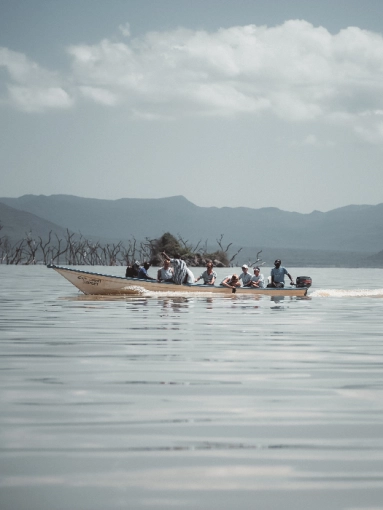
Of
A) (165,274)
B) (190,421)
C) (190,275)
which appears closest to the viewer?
(190,421)

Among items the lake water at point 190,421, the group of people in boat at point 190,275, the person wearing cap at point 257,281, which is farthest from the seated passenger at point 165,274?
the lake water at point 190,421

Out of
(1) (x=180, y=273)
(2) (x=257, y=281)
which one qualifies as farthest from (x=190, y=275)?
(2) (x=257, y=281)

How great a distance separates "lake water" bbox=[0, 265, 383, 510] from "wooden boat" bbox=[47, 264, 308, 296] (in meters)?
14.7

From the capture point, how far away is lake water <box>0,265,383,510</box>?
5508 mm

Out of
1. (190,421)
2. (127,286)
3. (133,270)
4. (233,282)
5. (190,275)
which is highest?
(133,270)

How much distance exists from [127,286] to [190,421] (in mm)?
24173

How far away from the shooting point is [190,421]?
7.66 metres

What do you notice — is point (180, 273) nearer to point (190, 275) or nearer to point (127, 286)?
point (190, 275)

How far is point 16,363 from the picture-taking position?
11742 millimetres

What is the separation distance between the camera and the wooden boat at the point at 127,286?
31.2 m

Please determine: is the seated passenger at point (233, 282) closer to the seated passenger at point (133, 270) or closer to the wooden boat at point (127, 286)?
the wooden boat at point (127, 286)

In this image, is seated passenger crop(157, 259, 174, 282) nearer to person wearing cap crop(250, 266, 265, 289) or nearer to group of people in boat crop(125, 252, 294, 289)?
group of people in boat crop(125, 252, 294, 289)

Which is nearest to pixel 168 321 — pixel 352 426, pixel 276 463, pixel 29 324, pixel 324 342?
pixel 29 324

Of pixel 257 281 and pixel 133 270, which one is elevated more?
pixel 133 270
